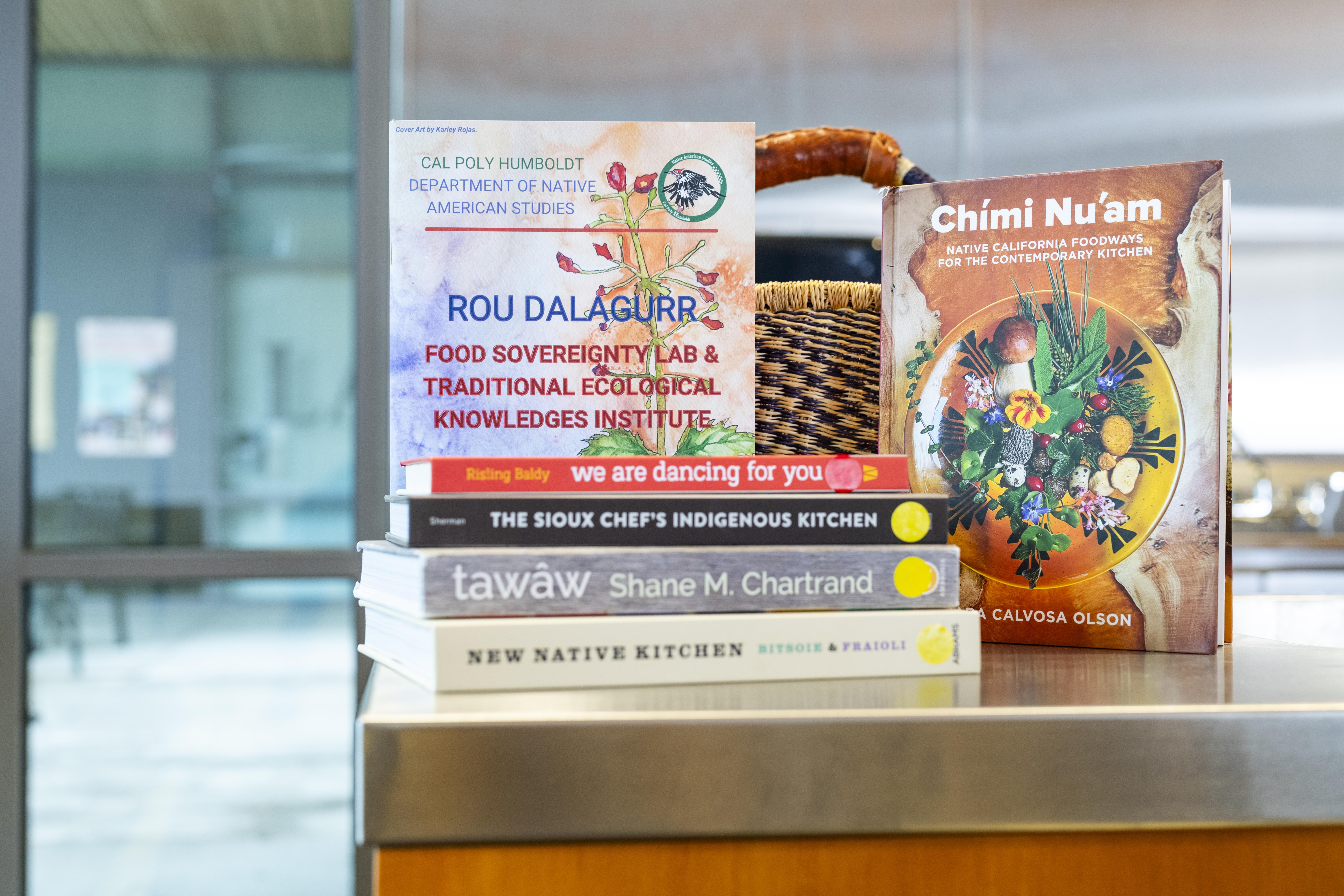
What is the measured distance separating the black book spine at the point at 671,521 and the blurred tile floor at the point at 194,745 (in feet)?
6.36

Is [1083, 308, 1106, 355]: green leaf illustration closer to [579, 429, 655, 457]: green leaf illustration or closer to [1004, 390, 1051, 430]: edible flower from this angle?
[1004, 390, 1051, 430]: edible flower

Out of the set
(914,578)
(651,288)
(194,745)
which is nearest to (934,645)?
(914,578)

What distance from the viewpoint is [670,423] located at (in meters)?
0.63

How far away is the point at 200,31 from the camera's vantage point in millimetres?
2312

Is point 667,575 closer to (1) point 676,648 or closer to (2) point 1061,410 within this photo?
(1) point 676,648

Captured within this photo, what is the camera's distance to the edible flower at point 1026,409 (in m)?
0.58

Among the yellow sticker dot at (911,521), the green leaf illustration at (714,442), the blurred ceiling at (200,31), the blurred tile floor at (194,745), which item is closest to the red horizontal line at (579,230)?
the green leaf illustration at (714,442)

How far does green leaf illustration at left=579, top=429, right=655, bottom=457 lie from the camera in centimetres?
63

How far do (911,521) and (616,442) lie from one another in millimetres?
203

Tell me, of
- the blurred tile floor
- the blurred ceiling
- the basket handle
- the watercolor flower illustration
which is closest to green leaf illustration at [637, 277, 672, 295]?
the watercolor flower illustration

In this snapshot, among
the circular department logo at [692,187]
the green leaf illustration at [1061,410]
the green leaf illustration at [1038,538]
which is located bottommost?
the green leaf illustration at [1038,538]

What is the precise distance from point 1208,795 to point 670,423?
348mm

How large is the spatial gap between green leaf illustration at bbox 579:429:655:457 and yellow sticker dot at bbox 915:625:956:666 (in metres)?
0.21

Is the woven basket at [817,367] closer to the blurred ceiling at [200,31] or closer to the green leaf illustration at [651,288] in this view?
the green leaf illustration at [651,288]
